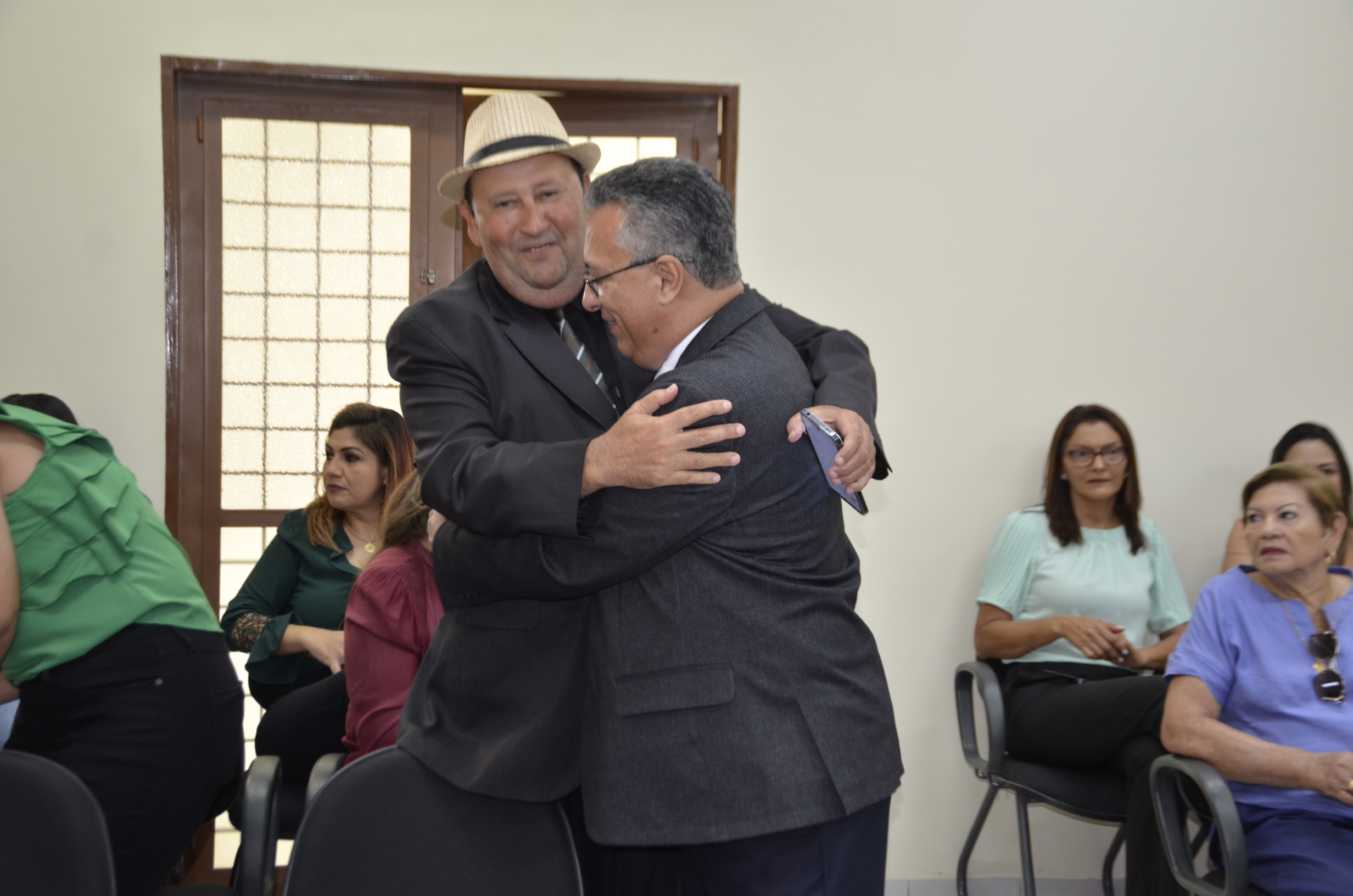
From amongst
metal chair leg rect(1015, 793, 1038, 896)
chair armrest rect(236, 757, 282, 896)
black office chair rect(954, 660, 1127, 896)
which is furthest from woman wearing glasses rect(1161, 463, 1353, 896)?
chair armrest rect(236, 757, 282, 896)

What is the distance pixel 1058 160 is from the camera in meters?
3.68

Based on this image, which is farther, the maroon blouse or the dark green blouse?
the dark green blouse

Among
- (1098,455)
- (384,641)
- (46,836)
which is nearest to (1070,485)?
(1098,455)

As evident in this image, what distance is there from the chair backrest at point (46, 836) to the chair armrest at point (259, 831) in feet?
1.41

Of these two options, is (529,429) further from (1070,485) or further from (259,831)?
(1070,485)

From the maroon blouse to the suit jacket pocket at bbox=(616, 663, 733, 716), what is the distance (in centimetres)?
113

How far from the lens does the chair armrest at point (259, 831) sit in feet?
6.17

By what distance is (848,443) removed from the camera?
4.40 ft

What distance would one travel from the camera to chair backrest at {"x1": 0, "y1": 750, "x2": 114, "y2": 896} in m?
1.46

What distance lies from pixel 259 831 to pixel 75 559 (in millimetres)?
610

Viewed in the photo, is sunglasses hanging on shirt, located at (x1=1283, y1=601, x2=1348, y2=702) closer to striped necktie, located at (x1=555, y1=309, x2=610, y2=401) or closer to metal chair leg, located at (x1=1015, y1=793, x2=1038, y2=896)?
metal chair leg, located at (x1=1015, y1=793, x2=1038, y2=896)

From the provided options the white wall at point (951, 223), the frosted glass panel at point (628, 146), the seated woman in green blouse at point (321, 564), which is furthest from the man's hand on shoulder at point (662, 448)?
the frosted glass panel at point (628, 146)

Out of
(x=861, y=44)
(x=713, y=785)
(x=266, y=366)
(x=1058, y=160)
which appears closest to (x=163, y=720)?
(x=713, y=785)

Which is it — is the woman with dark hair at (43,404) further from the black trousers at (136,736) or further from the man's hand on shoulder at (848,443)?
the man's hand on shoulder at (848,443)
